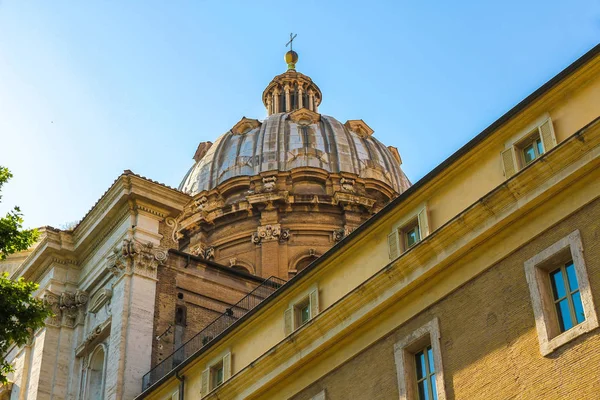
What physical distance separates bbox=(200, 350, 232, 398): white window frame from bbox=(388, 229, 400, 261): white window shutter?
219 inches

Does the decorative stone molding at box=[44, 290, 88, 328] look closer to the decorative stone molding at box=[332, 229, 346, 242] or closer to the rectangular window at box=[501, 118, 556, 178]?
the rectangular window at box=[501, 118, 556, 178]

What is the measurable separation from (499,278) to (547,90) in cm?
345

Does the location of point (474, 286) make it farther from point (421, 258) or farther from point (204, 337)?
point (204, 337)

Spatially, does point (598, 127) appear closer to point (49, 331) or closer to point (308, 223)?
point (49, 331)

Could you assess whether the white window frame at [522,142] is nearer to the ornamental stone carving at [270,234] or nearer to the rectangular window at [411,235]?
the rectangular window at [411,235]

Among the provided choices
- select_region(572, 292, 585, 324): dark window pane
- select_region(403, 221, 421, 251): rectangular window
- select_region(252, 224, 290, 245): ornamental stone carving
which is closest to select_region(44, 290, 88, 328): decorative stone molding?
select_region(403, 221, 421, 251): rectangular window

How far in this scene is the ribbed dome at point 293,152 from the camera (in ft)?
204

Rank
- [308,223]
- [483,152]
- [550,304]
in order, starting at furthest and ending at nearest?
[308,223] → [483,152] → [550,304]

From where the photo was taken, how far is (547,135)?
20.9m

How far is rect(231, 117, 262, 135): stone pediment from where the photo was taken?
67250 mm

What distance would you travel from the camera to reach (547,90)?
21.1 metres

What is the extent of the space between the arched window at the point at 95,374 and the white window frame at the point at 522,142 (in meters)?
17.7

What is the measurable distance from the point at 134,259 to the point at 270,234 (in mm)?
21423

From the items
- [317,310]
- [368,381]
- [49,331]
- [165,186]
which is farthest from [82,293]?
[368,381]
